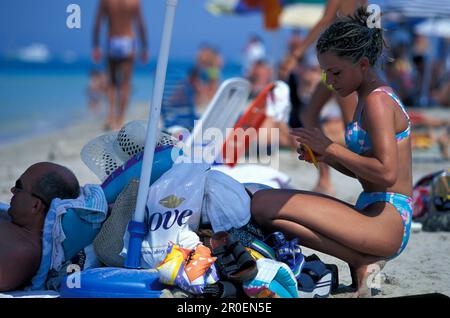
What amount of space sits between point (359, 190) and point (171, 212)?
3049mm

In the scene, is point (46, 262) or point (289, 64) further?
point (289, 64)

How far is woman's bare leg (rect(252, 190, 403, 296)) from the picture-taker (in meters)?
2.76

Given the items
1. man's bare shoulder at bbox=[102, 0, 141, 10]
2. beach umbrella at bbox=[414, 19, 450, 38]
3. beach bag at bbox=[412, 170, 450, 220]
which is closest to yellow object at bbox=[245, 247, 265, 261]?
beach bag at bbox=[412, 170, 450, 220]

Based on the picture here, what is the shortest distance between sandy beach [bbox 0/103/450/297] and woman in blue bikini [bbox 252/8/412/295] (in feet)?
0.88

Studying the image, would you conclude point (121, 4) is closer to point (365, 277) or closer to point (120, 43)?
point (120, 43)

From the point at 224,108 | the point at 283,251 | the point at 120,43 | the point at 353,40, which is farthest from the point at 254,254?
the point at 120,43

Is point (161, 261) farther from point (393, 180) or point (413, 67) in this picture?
point (413, 67)

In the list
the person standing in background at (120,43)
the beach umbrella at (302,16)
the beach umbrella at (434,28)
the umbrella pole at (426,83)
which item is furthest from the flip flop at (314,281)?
the beach umbrella at (434,28)

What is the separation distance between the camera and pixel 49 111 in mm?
17344

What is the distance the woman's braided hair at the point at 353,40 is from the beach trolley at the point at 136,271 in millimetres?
688

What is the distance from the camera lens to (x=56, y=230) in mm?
2883

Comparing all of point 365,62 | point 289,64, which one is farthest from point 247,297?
point 289,64

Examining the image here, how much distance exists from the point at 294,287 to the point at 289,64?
2.80m

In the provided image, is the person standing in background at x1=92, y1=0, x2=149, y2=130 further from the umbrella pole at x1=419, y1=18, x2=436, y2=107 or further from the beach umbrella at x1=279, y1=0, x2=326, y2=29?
the beach umbrella at x1=279, y1=0, x2=326, y2=29
